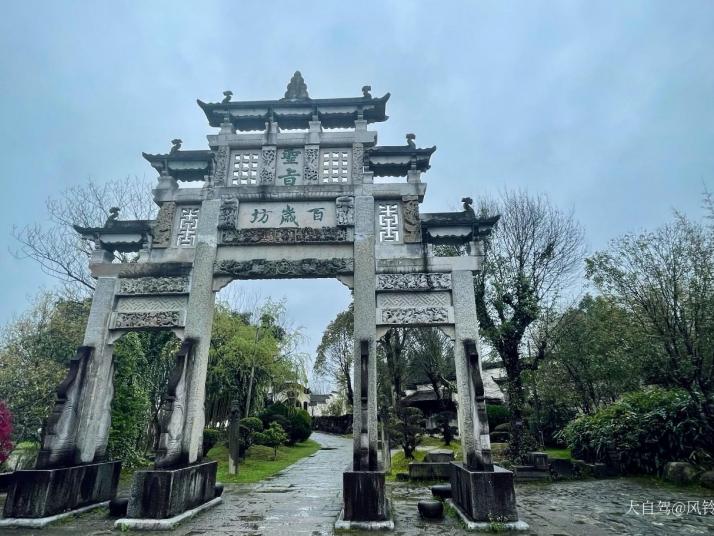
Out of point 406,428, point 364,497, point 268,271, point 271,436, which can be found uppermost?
point 268,271

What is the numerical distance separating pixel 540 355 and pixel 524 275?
252 cm

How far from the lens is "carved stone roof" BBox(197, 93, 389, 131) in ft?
31.0

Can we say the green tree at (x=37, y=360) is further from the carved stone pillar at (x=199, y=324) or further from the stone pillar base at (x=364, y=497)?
the stone pillar base at (x=364, y=497)

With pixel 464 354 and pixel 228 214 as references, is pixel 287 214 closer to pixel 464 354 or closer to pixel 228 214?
pixel 228 214

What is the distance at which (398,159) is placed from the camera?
9.02 metres

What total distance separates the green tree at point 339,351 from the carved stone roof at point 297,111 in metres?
15.5

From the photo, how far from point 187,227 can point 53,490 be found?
5.14m

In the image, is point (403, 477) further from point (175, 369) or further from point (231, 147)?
point (231, 147)

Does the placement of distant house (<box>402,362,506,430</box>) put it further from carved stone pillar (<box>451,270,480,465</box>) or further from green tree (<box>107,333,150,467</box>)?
carved stone pillar (<box>451,270,480,465</box>)

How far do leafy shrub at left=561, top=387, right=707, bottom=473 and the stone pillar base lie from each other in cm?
876

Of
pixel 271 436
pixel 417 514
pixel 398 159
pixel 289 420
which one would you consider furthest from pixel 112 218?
pixel 289 420

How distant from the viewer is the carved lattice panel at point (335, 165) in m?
9.08

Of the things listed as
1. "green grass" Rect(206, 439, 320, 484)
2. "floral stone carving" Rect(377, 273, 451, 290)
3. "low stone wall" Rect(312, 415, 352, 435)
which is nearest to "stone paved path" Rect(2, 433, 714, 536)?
"green grass" Rect(206, 439, 320, 484)

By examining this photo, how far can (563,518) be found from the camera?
7.03 meters
